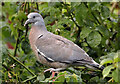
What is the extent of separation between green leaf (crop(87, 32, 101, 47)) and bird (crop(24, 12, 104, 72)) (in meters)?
0.26

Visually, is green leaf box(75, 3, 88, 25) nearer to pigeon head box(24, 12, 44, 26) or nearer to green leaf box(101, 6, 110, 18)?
green leaf box(101, 6, 110, 18)

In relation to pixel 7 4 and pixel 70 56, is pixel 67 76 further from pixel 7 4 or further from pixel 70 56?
pixel 7 4

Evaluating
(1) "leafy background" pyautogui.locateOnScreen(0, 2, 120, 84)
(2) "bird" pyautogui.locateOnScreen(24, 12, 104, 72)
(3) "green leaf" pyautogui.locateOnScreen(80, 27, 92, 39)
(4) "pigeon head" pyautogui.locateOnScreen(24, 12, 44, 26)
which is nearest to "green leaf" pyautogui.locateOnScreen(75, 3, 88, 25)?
(1) "leafy background" pyautogui.locateOnScreen(0, 2, 120, 84)

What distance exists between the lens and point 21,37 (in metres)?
3.83

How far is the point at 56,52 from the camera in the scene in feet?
10.8

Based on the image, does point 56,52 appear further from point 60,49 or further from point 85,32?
point 85,32

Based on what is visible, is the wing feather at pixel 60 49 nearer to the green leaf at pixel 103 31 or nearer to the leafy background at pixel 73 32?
the leafy background at pixel 73 32

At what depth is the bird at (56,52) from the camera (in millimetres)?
3125

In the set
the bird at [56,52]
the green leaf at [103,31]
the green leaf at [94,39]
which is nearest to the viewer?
the bird at [56,52]

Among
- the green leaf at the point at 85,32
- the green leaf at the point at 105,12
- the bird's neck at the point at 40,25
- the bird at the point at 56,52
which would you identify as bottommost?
the bird at the point at 56,52

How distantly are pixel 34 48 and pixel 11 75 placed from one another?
502 millimetres

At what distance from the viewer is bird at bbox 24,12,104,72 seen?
3125mm

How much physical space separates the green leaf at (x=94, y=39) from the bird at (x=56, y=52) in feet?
0.85

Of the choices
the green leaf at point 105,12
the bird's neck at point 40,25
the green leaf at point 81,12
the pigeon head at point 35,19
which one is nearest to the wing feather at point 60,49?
the bird's neck at point 40,25
